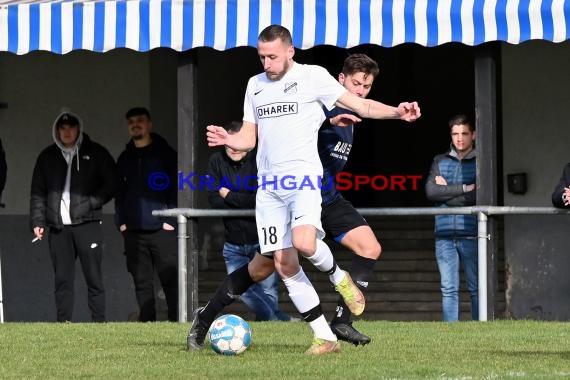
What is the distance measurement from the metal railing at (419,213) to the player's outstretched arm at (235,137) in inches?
107

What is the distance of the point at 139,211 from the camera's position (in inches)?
585

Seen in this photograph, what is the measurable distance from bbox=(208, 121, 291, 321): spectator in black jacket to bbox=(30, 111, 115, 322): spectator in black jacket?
3.77 feet

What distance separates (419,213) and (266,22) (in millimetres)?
2167

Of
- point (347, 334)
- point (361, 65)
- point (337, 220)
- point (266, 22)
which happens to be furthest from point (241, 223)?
point (347, 334)

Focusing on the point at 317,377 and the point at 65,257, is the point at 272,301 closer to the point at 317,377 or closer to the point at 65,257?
the point at 65,257

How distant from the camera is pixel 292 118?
10.2m

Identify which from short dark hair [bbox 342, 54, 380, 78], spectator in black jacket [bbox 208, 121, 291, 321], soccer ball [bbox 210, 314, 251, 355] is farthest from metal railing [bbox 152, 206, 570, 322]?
soccer ball [bbox 210, 314, 251, 355]

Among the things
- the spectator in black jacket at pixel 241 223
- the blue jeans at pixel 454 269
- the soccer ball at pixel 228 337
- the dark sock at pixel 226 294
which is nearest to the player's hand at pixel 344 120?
the dark sock at pixel 226 294

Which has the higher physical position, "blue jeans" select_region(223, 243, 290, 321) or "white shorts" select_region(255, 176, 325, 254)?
"white shorts" select_region(255, 176, 325, 254)

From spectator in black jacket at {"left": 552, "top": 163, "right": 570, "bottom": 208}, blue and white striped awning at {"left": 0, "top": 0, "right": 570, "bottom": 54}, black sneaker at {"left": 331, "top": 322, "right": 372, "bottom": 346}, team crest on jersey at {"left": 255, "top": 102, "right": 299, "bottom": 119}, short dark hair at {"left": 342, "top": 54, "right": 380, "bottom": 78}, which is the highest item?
blue and white striped awning at {"left": 0, "top": 0, "right": 570, "bottom": 54}

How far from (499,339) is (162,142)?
4680 millimetres

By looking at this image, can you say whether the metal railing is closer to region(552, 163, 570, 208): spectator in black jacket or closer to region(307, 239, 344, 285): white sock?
region(552, 163, 570, 208): spectator in black jacket

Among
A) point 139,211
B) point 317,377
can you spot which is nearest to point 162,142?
point 139,211

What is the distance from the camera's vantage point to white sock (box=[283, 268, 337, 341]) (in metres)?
10.2
